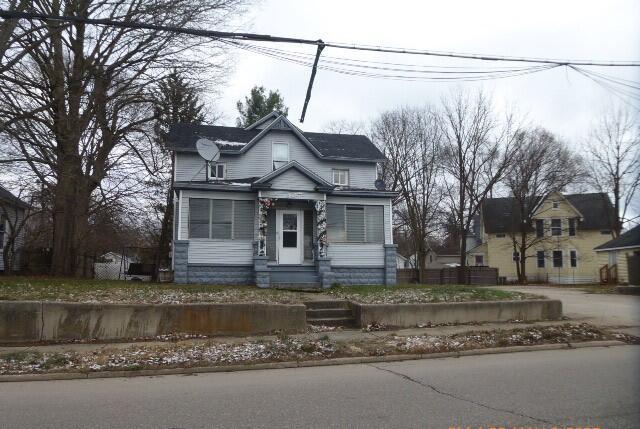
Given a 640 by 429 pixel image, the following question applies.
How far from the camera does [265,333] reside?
1186 centimetres

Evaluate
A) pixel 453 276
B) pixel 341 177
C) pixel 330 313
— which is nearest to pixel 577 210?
pixel 453 276

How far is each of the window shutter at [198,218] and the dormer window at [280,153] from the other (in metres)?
4.19

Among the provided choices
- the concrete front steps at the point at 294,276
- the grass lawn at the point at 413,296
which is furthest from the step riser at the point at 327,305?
the concrete front steps at the point at 294,276

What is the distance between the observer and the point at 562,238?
157 ft

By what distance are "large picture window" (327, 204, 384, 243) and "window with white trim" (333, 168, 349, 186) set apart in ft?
7.45

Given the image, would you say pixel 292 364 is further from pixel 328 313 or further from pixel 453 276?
pixel 453 276

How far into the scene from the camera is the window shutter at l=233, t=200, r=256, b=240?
65.0ft

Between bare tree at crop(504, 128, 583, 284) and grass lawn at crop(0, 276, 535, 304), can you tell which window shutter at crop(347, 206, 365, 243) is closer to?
grass lawn at crop(0, 276, 535, 304)

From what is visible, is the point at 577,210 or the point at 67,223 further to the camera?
the point at 577,210

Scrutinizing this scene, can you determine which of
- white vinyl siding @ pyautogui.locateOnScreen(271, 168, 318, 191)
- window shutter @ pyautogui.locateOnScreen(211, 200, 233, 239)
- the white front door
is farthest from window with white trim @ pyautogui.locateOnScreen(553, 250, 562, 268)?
window shutter @ pyautogui.locateOnScreen(211, 200, 233, 239)

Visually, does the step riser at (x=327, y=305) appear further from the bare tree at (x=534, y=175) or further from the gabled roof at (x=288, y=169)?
the bare tree at (x=534, y=175)

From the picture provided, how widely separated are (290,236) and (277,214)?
1021 mm

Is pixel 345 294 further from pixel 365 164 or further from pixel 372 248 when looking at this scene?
pixel 365 164

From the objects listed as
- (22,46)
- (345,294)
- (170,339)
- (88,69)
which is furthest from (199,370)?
(88,69)
